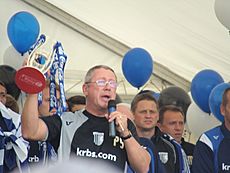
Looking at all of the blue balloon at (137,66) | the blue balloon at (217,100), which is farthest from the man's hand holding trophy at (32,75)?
the blue balloon at (137,66)

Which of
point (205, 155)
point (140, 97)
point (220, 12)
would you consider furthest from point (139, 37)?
point (205, 155)

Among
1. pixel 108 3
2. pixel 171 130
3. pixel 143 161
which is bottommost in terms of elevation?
pixel 143 161

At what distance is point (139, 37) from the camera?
16.8 feet

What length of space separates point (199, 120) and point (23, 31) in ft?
5.09

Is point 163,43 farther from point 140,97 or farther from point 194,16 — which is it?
point 140,97

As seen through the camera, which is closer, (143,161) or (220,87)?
(143,161)

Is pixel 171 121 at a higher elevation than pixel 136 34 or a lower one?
lower

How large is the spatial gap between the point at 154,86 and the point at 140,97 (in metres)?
2.07

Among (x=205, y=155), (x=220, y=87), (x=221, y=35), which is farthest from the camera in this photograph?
(x=221, y=35)

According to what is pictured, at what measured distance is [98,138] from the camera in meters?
2.45

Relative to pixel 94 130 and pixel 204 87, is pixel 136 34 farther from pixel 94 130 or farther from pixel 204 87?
pixel 94 130

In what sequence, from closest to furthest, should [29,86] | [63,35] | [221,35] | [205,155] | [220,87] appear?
[29,86] → [205,155] → [220,87] → [221,35] → [63,35]

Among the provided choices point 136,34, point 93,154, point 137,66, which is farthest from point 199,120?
point 93,154

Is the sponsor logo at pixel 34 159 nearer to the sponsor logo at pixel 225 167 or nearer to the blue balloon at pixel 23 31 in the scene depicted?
the sponsor logo at pixel 225 167
